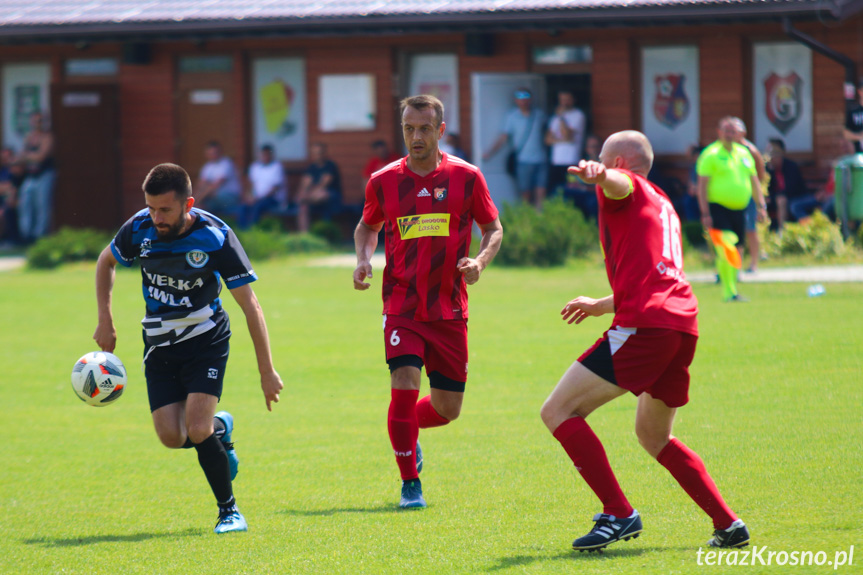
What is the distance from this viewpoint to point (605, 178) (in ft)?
15.9

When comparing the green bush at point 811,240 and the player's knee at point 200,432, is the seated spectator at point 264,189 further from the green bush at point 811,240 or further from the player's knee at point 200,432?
the player's knee at point 200,432

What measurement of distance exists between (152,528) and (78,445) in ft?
8.40

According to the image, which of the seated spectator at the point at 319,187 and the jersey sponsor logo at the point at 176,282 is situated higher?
the seated spectator at the point at 319,187

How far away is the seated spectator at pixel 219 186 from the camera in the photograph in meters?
22.9

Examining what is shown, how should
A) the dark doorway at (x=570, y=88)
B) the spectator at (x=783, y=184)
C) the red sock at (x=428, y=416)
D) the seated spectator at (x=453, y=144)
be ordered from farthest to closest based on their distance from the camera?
the dark doorway at (x=570, y=88)
the seated spectator at (x=453, y=144)
the spectator at (x=783, y=184)
the red sock at (x=428, y=416)

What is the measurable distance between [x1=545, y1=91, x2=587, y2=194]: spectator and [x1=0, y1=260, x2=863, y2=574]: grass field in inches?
308

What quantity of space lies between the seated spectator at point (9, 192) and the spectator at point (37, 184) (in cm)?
18

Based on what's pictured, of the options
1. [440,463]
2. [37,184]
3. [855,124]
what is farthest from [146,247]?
[37,184]

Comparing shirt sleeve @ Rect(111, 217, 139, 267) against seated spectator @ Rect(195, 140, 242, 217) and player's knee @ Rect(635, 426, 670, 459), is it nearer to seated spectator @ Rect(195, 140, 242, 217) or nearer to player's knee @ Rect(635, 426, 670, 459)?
player's knee @ Rect(635, 426, 670, 459)

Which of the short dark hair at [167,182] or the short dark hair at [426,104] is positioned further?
the short dark hair at [426,104]

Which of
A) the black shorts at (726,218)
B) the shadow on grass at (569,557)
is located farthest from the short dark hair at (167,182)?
the black shorts at (726,218)

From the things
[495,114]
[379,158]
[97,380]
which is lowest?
[97,380]

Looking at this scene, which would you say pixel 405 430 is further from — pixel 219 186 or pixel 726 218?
pixel 219 186

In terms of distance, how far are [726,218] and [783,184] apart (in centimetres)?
541
